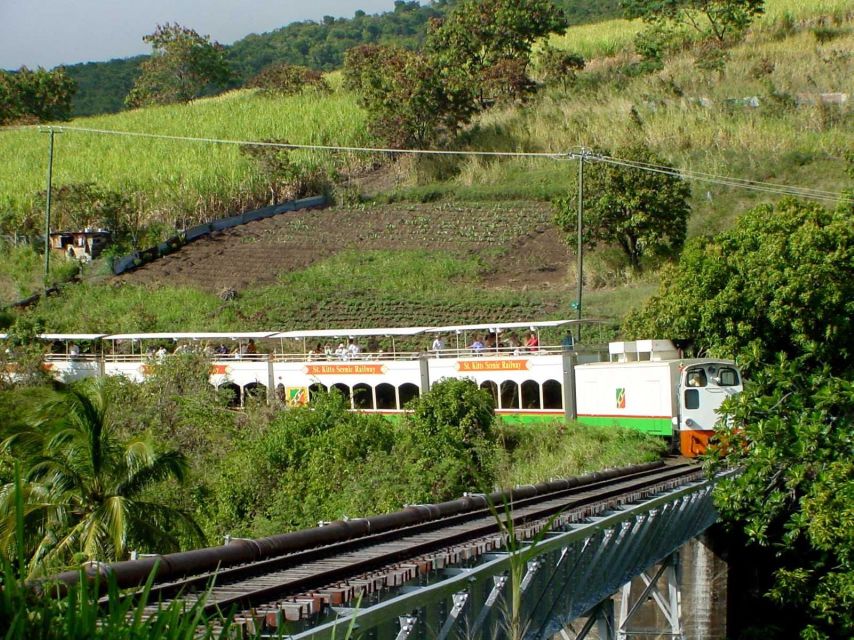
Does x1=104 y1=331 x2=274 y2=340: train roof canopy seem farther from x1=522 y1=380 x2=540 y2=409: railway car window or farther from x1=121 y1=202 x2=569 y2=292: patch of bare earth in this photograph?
x1=121 y1=202 x2=569 y2=292: patch of bare earth

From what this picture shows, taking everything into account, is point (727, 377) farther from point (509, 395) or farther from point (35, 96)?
point (35, 96)

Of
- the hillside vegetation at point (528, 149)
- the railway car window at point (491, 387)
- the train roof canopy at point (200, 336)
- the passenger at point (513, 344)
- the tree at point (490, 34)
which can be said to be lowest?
the railway car window at point (491, 387)

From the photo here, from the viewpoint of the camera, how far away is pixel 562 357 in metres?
30.2

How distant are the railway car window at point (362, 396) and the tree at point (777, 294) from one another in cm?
1092

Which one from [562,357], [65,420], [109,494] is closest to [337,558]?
[109,494]

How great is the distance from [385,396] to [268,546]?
21.8 meters

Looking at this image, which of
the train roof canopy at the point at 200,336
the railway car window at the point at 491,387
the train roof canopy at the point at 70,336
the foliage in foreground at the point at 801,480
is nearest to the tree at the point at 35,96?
the train roof canopy at the point at 70,336

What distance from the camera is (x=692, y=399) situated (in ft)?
85.6

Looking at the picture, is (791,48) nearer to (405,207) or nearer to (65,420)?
(405,207)

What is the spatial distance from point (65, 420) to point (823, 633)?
13216 mm

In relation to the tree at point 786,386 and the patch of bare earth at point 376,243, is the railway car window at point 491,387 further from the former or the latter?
the patch of bare earth at point 376,243

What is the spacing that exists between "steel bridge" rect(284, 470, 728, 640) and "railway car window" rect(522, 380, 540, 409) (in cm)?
1058

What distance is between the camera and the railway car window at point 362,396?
35.5 metres

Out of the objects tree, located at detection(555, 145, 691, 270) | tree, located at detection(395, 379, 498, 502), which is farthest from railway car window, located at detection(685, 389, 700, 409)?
tree, located at detection(555, 145, 691, 270)
